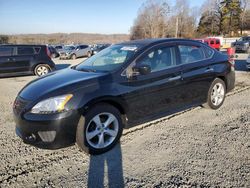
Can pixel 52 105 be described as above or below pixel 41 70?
below

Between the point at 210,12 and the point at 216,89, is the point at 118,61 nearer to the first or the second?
the point at 216,89

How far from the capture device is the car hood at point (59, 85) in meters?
2.98

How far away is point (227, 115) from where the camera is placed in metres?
4.51

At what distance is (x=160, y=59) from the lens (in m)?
3.82

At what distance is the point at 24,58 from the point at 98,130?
328 inches

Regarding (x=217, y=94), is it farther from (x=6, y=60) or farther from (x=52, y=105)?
(x=6, y=60)

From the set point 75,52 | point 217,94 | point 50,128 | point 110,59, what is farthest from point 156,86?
point 75,52

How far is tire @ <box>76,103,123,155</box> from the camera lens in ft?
9.80

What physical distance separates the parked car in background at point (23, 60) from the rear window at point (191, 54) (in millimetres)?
8024

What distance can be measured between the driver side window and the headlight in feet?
4.51

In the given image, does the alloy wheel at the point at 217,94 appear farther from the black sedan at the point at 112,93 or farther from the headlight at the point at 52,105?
the headlight at the point at 52,105

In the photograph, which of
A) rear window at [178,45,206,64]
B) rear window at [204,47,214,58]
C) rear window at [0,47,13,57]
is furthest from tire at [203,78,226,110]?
rear window at [0,47,13,57]

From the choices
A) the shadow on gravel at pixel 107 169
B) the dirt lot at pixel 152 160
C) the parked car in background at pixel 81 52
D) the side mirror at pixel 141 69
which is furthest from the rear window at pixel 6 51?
the parked car in background at pixel 81 52

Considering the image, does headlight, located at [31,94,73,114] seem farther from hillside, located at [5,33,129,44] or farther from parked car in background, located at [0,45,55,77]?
hillside, located at [5,33,129,44]
